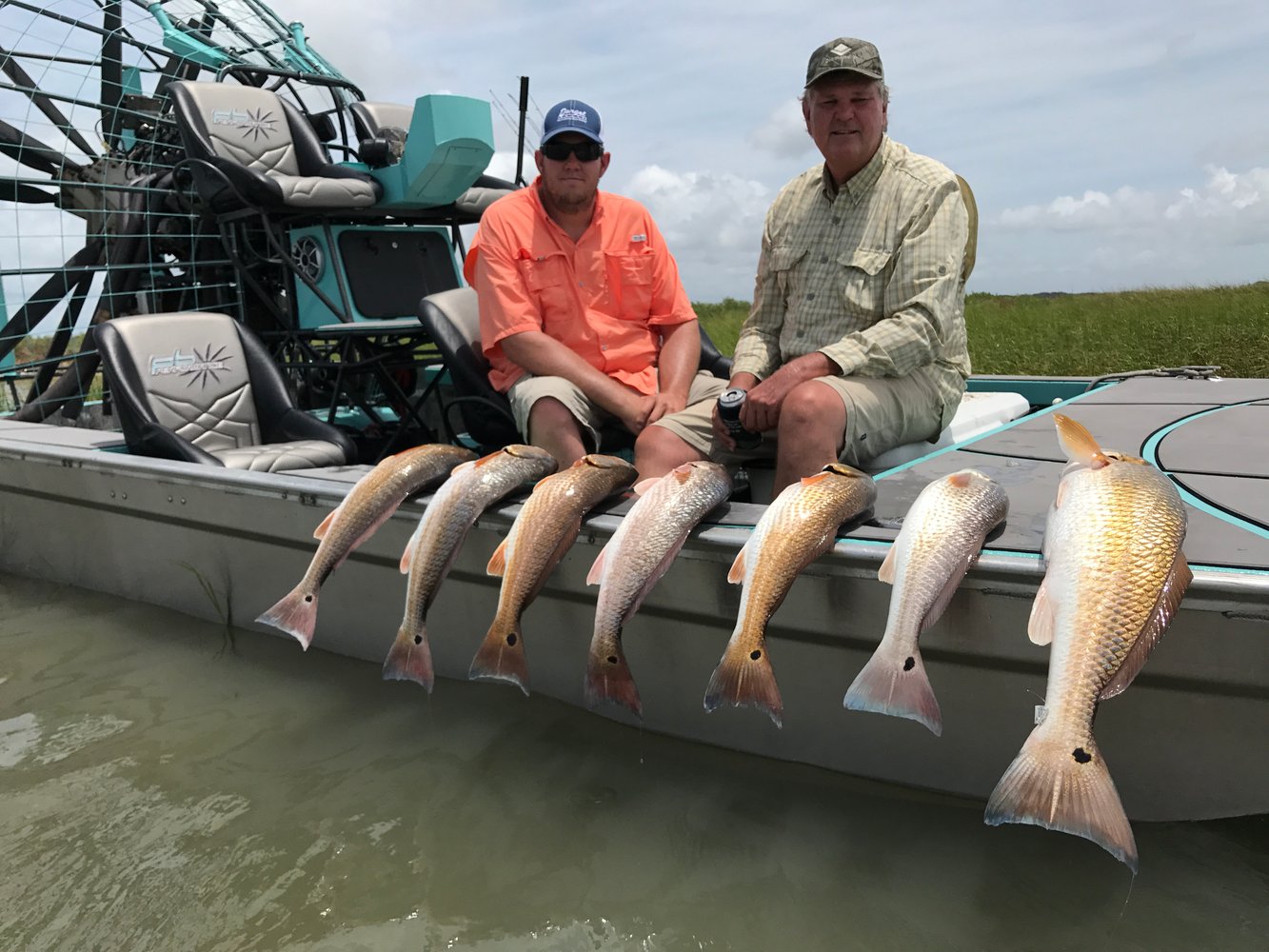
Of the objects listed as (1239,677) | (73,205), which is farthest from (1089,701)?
(73,205)

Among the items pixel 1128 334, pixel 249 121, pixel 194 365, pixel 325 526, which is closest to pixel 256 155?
pixel 249 121

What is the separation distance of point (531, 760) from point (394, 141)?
16.6 feet

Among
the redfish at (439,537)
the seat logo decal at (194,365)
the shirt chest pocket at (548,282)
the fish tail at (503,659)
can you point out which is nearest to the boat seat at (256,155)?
the seat logo decal at (194,365)

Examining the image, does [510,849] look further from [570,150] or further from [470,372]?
[570,150]

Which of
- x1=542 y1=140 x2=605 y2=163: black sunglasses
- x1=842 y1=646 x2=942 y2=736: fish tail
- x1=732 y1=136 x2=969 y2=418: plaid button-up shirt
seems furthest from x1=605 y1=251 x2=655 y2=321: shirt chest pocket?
x1=842 y1=646 x2=942 y2=736: fish tail

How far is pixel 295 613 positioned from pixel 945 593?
6.13 ft

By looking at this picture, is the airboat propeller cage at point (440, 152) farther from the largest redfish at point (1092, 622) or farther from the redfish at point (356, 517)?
the largest redfish at point (1092, 622)

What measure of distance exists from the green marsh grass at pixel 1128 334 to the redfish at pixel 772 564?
7259 millimetres

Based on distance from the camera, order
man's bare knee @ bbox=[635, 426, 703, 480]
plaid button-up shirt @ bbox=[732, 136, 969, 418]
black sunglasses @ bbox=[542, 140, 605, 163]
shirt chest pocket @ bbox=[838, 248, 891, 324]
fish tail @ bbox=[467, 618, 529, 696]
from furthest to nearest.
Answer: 1. black sunglasses @ bbox=[542, 140, 605, 163]
2. man's bare knee @ bbox=[635, 426, 703, 480]
3. shirt chest pocket @ bbox=[838, 248, 891, 324]
4. plaid button-up shirt @ bbox=[732, 136, 969, 418]
5. fish tail @ bbox=[467, 618, 529, 696]

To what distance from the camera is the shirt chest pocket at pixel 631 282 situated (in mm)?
4062

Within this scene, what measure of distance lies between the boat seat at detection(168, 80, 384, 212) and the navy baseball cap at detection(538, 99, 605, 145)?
8.42ft

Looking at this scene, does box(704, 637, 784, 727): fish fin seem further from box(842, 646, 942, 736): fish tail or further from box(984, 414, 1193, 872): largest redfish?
box(984, 414, 1193, 872): largest redfish

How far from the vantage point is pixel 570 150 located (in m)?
3.81

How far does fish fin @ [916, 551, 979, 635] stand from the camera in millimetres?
2102
